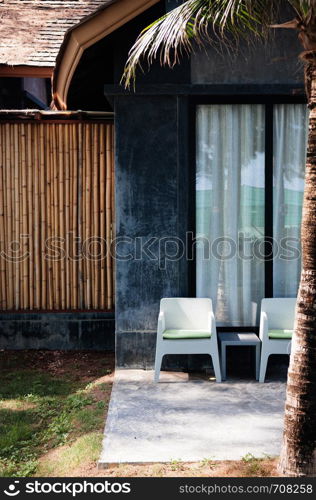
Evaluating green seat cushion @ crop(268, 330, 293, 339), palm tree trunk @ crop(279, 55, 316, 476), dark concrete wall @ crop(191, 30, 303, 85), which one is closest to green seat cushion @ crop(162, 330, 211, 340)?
green seat cushion @ crop(268, 330, 293, 339)

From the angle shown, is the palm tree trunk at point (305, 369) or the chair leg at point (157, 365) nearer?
the palm tree trunk at point (305, 369)

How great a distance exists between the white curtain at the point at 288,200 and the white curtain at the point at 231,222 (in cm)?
17

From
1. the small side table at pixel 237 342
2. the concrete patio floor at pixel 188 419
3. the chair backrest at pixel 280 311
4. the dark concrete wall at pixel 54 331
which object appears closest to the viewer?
the concrete patio floor at pixel 188 419

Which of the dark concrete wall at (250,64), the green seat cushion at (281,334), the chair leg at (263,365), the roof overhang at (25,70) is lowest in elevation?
the chair leg at (263,365)

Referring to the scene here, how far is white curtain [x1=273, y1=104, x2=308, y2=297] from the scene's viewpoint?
7180 mm

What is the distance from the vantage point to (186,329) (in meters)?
6.95

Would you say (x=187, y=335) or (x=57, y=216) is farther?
(x=57, y=216)

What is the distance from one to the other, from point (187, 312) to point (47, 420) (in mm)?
1877

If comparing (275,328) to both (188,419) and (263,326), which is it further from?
(188,419)

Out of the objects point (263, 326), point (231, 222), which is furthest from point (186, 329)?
point (231, 222)

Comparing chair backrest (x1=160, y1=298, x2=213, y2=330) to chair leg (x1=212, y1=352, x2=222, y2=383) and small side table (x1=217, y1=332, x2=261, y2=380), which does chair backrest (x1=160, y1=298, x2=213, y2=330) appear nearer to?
small side table (x1=217, y1=332, x2=261, y2=380)

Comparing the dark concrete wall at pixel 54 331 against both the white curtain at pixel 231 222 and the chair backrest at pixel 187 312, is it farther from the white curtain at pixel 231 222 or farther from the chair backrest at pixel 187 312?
the white curtain at pixel 231 222

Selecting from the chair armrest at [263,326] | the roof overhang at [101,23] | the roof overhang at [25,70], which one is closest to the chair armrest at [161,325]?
the chair armrest at [263,326]

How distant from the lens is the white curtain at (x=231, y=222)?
7.19 metres
